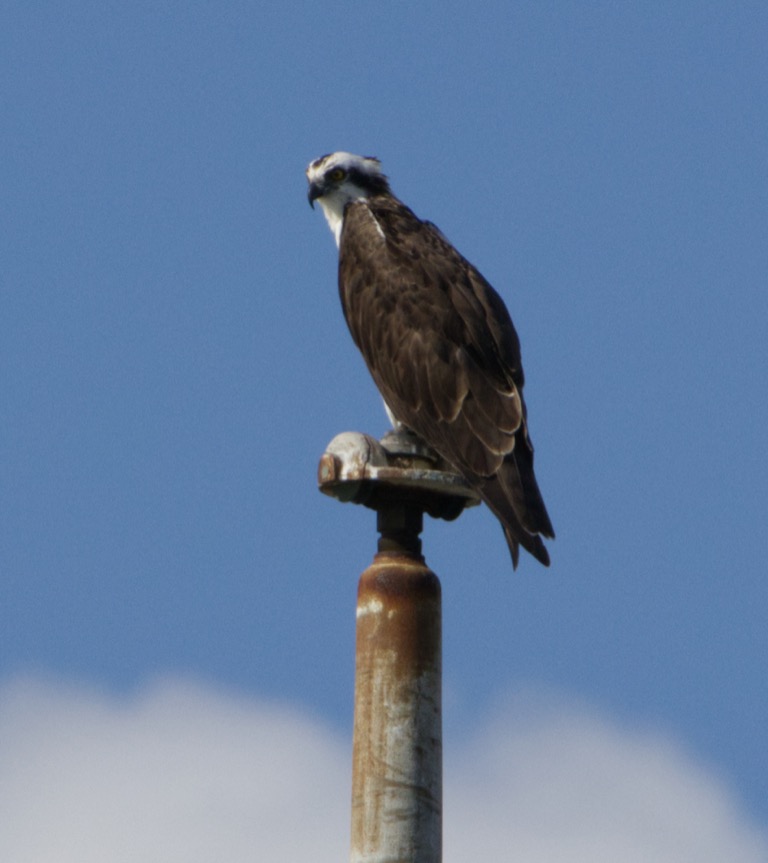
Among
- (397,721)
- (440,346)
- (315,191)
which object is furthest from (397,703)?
(315,191)

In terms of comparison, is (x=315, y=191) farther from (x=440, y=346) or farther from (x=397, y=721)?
(x=397, y=721)

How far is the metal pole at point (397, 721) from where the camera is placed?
17.3 ft

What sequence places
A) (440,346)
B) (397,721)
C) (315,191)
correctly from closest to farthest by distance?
(397,721)
(440,346)
(315,191)

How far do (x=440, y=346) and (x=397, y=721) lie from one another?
11.4 feet

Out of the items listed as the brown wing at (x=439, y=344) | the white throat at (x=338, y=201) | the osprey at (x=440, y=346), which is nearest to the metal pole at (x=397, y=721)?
the osprey at (x=440, y=346)

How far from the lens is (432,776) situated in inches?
212

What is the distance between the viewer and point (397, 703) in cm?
536

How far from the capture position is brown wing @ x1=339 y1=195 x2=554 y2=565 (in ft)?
25.2

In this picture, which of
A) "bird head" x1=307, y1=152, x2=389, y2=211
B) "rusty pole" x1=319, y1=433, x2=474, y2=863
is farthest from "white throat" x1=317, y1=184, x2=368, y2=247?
"rusty pole" x1=319, y1=433, x2=474, y2=863

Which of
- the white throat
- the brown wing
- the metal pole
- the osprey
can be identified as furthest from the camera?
the white throat

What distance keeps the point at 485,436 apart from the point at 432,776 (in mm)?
2665

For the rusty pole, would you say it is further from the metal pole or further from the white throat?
the white throat

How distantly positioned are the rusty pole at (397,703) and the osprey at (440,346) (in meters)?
1.50

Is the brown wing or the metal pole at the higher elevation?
the brown wing
